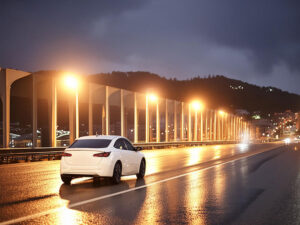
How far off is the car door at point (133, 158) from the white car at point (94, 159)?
0.46 m

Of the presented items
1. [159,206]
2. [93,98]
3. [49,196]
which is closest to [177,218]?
[159,206]

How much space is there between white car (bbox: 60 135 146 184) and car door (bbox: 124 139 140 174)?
1.51 ft

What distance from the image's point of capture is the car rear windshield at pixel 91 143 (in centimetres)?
1420

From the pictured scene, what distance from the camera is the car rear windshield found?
14.2 metres

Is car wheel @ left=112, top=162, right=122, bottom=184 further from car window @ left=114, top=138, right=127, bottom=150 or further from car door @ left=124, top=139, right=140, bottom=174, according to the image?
car door @ left=124, top=139, right=140, bottom=174

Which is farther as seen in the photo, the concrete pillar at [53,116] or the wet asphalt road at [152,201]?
the concrete pillar at [53,116]

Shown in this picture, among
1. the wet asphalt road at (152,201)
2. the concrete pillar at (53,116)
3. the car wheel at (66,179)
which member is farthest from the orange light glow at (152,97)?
the car wheel at (66,179)

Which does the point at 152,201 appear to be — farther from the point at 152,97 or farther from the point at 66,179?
the point at 152,97

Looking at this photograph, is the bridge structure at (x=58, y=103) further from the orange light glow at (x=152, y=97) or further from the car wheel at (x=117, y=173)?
the car wheel at (x=117, y=173)

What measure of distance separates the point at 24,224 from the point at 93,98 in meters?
38.8

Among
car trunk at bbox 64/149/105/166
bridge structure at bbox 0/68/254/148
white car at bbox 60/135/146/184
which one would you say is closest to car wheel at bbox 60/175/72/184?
white car at bbox 60/135/146/184

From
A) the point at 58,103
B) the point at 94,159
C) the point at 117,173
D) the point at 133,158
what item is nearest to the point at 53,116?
the point at 58,103

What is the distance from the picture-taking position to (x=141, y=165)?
16406 millimetres

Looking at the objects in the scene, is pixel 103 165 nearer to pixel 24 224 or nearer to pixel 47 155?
pixel 24 224
